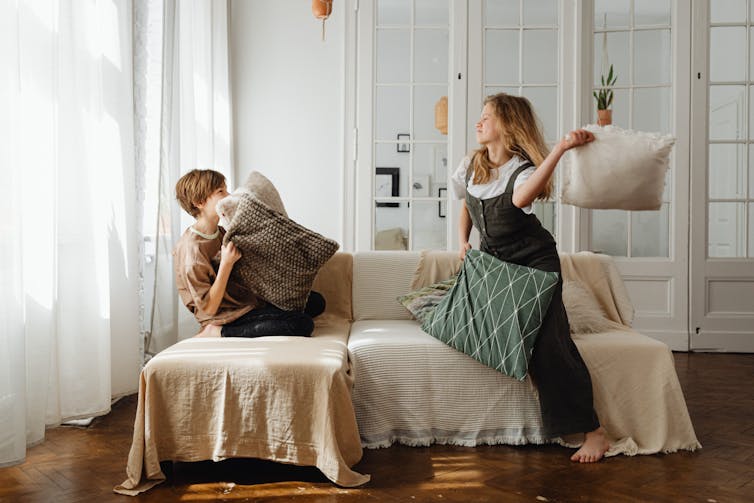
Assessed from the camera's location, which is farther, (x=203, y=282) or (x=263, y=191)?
(x=263, y=191)

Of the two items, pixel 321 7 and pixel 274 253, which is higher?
pixel 321 7

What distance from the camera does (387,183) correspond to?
5.34 m

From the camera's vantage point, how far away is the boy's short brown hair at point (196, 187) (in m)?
2.76

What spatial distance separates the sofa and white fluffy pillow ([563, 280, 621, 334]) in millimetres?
39

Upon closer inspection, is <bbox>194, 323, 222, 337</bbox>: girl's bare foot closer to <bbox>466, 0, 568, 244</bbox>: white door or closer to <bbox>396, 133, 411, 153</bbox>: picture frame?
<bbox>396, 133, 411, 153</bbox>: picture frame

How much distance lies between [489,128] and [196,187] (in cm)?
117

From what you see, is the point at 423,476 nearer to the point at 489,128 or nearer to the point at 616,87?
the point at 489,128

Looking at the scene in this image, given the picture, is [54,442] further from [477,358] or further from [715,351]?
[715,351]

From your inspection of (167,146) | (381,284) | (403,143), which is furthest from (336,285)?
(403,143)

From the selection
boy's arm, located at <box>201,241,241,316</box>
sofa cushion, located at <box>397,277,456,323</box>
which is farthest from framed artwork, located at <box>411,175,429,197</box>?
boy's arm, located at <box>201,241,241,316</box>

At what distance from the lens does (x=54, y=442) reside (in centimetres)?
262

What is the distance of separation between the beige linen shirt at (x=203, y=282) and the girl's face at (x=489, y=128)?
109 cm

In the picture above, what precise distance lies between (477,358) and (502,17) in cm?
348

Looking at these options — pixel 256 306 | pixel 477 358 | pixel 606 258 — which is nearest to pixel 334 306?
pixel 256 306
